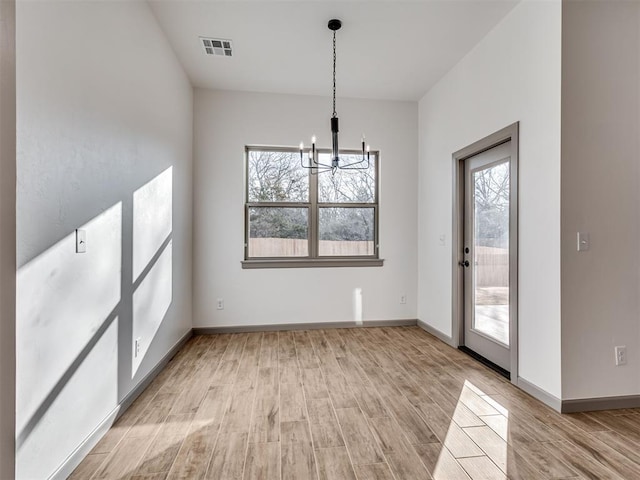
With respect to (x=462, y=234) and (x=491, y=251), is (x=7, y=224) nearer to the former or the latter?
(x=491, y=251)

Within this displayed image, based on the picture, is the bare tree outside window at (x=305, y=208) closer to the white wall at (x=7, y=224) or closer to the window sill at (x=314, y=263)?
the window sill at (x=314, y=263)

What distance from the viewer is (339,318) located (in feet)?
14.6

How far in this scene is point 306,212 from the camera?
4.46m

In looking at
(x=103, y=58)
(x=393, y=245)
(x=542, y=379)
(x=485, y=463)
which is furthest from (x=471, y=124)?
(x=103, y=58)

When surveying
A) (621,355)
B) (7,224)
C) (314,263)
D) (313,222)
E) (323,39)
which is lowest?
(621,355)

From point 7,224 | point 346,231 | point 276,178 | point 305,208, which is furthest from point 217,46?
point 7,224

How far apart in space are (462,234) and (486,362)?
1.31 metres

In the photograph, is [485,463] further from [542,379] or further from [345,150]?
[345,150]

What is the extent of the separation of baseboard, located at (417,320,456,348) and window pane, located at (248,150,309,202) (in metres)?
2.24

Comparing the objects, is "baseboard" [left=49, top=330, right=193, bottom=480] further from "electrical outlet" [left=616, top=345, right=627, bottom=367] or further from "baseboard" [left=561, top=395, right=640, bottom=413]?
"electrical outlet" [left=616, top=345, right=627, bottom=367]

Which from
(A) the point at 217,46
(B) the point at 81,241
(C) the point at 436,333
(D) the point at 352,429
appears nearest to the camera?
(B) the point at 81,241

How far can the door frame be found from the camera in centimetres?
272

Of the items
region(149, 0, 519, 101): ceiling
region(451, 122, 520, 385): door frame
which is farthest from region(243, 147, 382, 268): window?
region(451, 122, 520, 385): door frame

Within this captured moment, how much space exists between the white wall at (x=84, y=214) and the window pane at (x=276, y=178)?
1428mm
